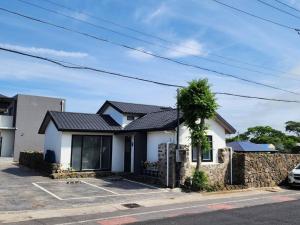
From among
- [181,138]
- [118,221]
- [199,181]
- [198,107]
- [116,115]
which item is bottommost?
[118,221]

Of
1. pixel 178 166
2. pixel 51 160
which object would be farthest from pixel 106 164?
pixel 178 166

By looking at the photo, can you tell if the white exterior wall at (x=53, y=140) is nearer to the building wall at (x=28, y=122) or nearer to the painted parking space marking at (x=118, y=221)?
the building wall at (x=28, y=122)

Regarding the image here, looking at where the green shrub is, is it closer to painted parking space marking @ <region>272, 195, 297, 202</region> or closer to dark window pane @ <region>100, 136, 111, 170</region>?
painted parking space marking @ <region>272, 195, 297, 202</region>

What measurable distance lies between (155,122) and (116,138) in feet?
11.2

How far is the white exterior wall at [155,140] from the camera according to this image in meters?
21.6

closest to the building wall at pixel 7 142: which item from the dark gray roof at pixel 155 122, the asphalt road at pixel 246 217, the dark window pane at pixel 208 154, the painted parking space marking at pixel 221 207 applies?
the dark gray roof at pixel 155 122

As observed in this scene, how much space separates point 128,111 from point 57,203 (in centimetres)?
1246

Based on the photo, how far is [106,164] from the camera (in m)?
24.7

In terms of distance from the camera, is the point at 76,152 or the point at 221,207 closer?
the point at 221,207

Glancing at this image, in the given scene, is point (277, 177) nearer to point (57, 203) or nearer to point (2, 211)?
point (57, 203)

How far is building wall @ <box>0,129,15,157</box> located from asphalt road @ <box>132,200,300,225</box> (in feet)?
86.6

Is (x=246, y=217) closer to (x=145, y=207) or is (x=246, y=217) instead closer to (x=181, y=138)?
(x=145, y=207)

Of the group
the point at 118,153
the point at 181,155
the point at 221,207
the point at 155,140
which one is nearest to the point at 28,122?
the point at 118,153

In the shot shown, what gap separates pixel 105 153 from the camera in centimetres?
2473
